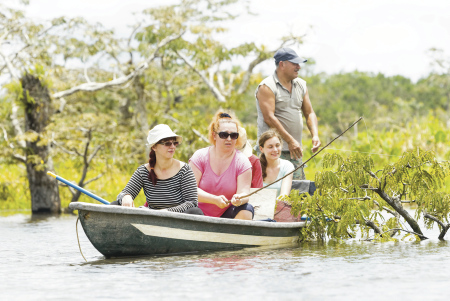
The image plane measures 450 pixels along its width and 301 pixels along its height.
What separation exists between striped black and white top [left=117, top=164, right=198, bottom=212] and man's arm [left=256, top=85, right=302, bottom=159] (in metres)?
1.65

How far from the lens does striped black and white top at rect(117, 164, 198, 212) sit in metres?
6.35

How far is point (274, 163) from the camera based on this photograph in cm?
743

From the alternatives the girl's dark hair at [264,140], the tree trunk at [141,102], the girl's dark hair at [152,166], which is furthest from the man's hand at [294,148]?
the tree trunk at [141,102]

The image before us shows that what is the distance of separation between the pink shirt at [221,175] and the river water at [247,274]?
0.61 meters

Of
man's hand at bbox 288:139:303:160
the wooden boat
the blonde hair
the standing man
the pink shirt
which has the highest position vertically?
the standing man

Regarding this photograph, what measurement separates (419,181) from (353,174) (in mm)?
691

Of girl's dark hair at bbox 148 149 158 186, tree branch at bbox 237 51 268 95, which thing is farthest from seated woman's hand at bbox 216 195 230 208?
tree branch at bbox 237 51 268 95

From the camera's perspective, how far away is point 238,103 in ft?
57.2

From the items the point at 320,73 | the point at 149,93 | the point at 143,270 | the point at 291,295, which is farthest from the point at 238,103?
the point at 320,73

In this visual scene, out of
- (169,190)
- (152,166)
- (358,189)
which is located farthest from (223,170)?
(358,189)

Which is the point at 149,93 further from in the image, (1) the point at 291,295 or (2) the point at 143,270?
(1) the point at 291,295

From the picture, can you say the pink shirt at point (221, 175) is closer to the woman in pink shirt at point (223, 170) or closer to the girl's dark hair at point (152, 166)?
the woman in pink shirt at point (223, 170)

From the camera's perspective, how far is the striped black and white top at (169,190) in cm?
635

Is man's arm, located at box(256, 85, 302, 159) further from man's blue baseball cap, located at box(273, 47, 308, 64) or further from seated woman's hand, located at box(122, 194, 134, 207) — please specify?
seated woman's hand, located at box(122, 194, 134, 207)
